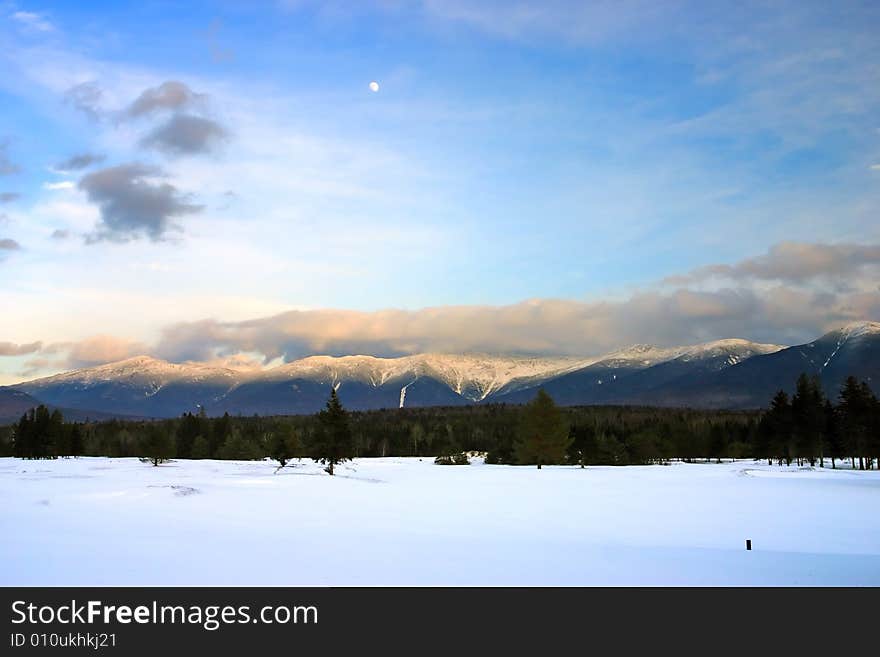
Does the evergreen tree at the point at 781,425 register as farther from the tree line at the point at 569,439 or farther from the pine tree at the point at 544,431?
the pine tree at the point at 544,431

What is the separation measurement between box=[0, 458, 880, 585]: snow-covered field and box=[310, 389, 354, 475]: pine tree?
3309 centimetres

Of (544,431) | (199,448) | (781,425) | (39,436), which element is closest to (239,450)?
(199,448)

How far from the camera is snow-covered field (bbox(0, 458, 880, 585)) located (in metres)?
18.8

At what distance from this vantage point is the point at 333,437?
78.8m

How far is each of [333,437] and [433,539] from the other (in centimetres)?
5527

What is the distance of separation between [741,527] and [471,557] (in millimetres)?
14271

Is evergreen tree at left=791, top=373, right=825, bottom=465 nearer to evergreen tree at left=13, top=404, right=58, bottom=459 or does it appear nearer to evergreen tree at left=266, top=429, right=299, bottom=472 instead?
evergreen tree at left=266, top=429, right=299, bottom=472

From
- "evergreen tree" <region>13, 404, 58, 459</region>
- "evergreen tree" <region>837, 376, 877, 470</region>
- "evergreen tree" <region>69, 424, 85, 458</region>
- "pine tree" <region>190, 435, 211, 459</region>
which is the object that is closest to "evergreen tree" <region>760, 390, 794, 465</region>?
"evergreen tree" <region>837, 376, 877, 470</region>

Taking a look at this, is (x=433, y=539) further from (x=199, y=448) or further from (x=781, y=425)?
(x=199, y=448)

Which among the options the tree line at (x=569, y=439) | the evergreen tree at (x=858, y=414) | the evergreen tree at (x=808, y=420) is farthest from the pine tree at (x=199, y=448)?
the evergreen tree at (x=858, y=414)

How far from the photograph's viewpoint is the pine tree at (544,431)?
98062mm
